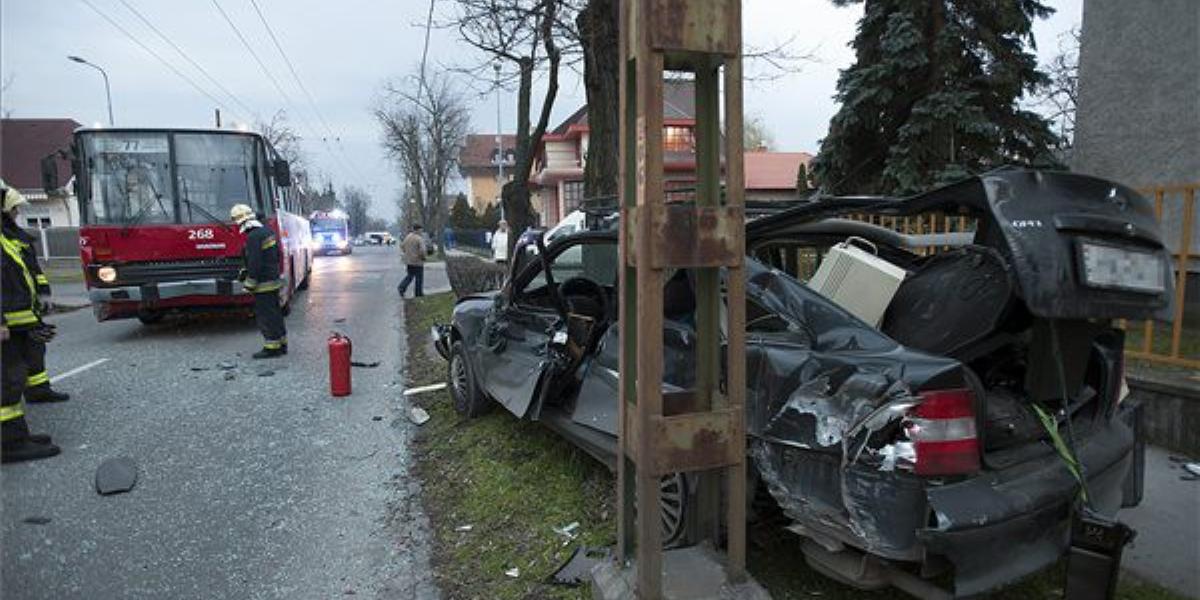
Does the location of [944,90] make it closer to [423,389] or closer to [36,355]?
[423,389]

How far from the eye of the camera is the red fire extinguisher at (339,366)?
6.87m

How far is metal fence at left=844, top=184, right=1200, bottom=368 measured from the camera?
4.70m

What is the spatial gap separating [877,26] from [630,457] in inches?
493

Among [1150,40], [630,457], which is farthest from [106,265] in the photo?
[1150,40]

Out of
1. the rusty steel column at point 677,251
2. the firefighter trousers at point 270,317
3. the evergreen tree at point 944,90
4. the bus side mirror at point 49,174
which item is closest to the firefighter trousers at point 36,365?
the firefighter trousers at point 270,317

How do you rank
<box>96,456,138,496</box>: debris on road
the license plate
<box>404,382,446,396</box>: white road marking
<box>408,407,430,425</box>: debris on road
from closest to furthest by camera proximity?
the license plate
<box>96,456,138,496</box>: debris on road
<box>408,407,430,425</box>: debris on road
<box>404,382,446,396</box>: white road marking

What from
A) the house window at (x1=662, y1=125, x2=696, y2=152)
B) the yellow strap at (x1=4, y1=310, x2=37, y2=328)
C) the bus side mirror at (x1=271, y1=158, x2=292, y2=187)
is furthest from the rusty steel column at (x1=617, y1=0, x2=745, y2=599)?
the house window at (x1=662, y1=125, x2=696, y2=152)

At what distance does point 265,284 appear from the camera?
351 inches

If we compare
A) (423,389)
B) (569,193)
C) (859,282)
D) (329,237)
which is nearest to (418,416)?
(423,389)

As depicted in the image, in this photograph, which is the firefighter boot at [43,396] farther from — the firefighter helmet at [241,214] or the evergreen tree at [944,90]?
the evergreen tree at [944,90]

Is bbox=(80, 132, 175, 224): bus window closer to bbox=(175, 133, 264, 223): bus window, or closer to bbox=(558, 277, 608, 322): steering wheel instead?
bbox=(175, 133, 264, 223): bus window

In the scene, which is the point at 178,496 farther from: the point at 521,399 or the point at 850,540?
the point at 850,540

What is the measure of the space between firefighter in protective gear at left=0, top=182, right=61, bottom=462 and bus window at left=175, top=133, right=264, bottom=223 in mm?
4259

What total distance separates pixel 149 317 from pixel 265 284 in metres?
3.66
